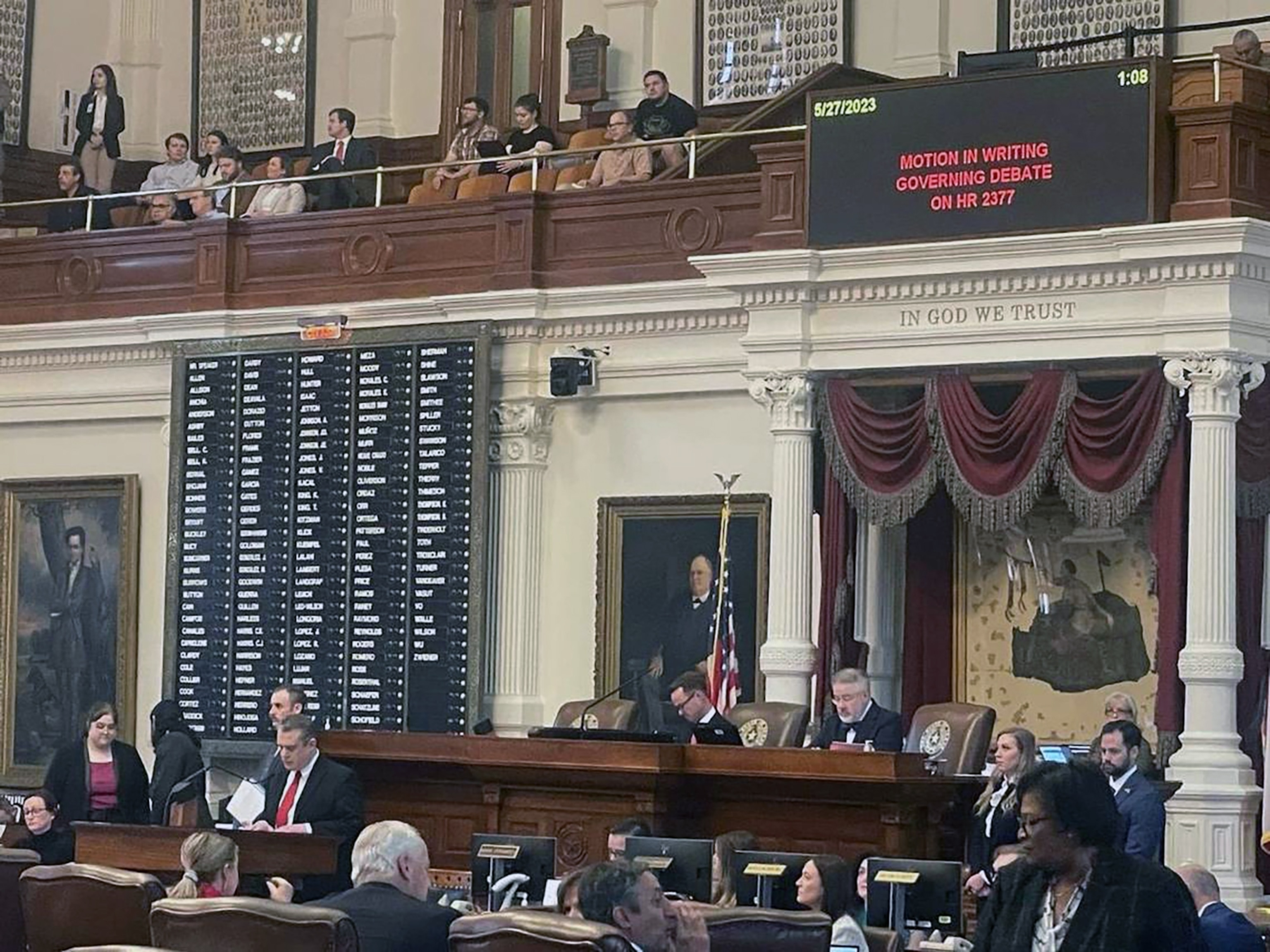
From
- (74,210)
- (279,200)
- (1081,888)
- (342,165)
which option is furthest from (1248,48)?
(1081,888)

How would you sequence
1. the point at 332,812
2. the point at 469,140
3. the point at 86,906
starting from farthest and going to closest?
1. the point at 469,140
2. the point at 332,812
3. the point at 86,906

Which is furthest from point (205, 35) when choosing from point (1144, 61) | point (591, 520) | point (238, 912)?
point (238, 912)

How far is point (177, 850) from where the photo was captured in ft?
36.6

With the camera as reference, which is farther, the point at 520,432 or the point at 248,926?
the point at 520,432

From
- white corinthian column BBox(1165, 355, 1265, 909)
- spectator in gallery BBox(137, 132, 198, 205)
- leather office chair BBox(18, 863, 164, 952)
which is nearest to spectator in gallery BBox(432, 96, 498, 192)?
spectator in gallery BBox(137, 132, 198, 205)

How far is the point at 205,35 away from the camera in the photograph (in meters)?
24.4

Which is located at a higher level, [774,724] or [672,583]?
[672,583]

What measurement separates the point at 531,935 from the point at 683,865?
12.4ft

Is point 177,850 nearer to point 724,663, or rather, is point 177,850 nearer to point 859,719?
point 859,719

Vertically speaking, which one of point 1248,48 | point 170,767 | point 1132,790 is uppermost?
point 1248,48

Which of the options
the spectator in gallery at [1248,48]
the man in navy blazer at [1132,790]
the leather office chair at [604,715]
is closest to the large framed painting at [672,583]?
the leather office chair at [604,715]

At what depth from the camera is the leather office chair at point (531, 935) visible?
6.64 m

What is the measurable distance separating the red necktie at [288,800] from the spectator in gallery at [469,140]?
8.18 m

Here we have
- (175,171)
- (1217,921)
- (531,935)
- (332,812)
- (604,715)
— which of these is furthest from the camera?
(175,171)
